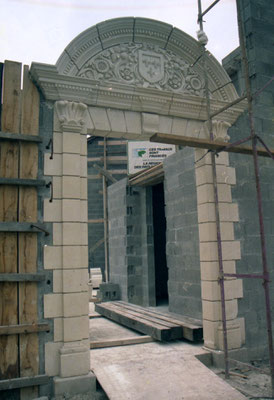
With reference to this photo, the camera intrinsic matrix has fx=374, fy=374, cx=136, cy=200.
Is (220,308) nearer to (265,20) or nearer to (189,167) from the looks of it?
(189,167)

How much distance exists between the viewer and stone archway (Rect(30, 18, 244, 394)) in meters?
5.05

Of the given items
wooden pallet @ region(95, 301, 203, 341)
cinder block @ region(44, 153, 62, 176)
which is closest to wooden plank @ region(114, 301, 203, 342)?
wooden pallet @ region(95, 301, 203, 341)

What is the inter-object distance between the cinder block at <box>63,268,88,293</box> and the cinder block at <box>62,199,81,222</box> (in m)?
0.71

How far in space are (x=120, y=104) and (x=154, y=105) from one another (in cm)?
58

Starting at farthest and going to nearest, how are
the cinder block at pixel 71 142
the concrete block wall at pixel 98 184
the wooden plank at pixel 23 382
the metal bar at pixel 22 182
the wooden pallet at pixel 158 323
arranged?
the concrete block wall at pixel 98 184 → the wooden pallet at pixel 158 323 → the cinder block at pixel 71 142 → the metal bar at pixel 22 182 → the wooden plank at pixel 23 382

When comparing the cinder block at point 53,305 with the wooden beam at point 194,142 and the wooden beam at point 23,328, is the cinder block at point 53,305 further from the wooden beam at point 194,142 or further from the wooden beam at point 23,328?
the wooden beam at point 194,142

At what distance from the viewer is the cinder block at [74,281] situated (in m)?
5.05

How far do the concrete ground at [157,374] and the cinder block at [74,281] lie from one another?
1.17 metres

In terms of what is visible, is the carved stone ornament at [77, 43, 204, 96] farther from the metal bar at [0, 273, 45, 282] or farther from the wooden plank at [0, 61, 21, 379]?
the metal bar at [0, 273, 45, 282]

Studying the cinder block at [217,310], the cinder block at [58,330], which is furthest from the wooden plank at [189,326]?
the cinder block at [58,330]

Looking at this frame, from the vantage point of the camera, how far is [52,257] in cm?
509

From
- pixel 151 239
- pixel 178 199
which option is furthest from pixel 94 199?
pixel 178 199

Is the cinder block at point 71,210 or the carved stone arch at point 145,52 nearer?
the cinder block at point 71,210

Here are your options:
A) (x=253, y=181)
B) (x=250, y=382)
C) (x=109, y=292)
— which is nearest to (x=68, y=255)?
(x=250, y=382)
